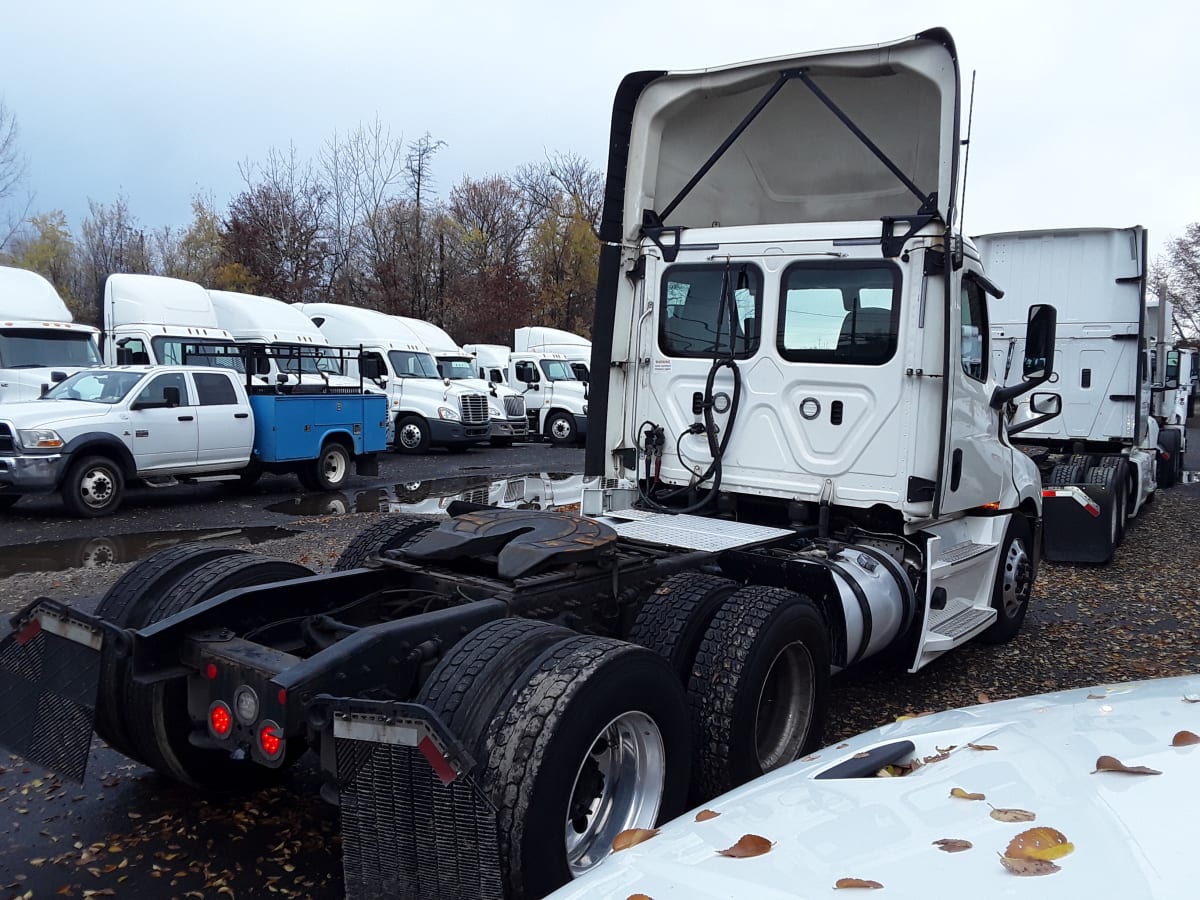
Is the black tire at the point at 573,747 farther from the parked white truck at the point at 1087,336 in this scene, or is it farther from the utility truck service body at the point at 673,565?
the parked white truck at the point at 1087,336

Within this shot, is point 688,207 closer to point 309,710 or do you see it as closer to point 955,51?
point 955,51

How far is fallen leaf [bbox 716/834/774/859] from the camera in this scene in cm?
215

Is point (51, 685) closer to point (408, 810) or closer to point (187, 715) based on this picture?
point (187, 715)

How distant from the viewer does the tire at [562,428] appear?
2525 centimetres

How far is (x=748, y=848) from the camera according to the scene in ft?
7.16

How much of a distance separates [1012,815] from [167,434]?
12947 millimetres

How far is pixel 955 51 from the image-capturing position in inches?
209

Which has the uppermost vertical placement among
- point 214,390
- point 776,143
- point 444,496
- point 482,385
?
point 776,143

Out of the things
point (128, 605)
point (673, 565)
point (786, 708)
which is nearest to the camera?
point (128, 605)

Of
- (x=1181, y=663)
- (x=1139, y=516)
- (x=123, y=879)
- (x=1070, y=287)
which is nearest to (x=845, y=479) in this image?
(x=1181, y=663)

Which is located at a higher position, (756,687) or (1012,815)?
(1012,815)

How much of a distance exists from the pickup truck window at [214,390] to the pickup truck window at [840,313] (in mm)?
10222


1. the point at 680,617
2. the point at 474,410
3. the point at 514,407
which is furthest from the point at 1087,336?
the point at 514,407

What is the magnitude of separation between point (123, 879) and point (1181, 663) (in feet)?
21.7
